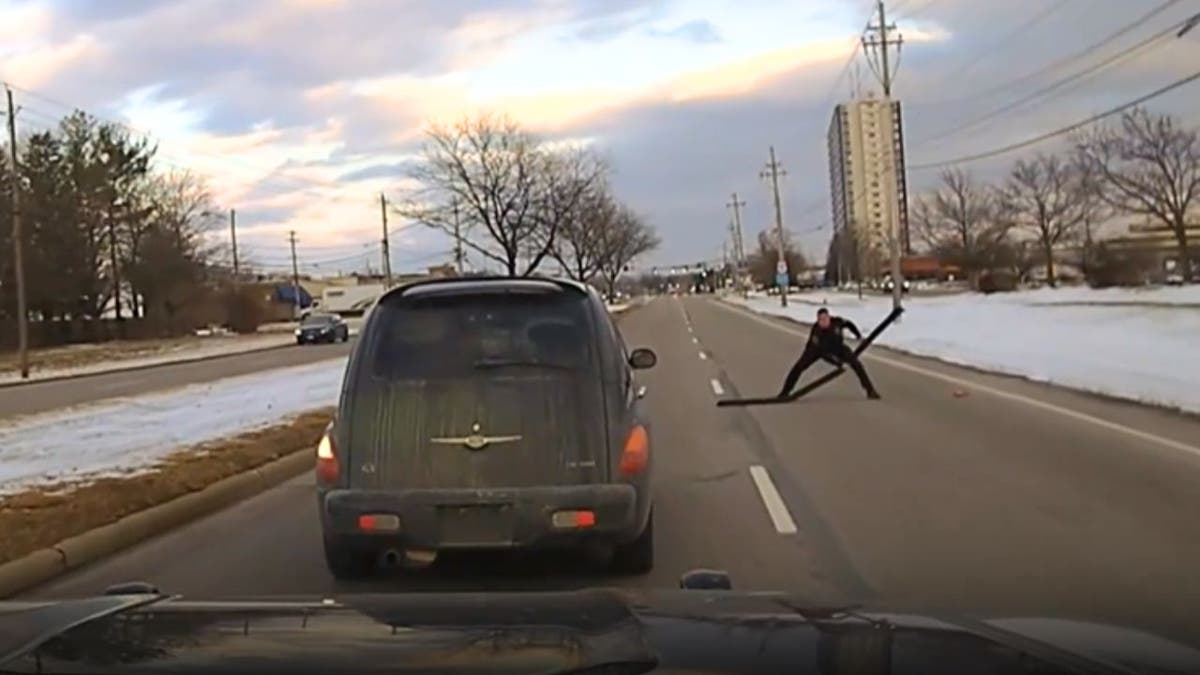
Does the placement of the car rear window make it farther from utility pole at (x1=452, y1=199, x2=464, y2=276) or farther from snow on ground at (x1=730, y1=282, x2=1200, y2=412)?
utility pole at (x1=452, y1=199, x2=464, y2=276)

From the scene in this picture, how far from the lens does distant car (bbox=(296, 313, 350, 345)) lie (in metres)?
64.1

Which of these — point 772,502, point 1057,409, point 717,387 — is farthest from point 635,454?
point 717,387

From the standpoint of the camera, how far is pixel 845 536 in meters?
9.65

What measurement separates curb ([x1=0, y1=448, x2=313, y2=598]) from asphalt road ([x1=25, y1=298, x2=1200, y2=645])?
0.55 feet

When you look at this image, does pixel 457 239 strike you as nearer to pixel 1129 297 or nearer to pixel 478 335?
pixel 1129 297

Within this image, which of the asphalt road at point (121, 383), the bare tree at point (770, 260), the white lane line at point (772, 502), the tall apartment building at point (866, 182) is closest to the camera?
the white lane line at point (772, 502)

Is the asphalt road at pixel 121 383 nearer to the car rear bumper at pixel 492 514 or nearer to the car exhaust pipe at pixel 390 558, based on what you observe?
the car exhaust pipe at pixel 390 558

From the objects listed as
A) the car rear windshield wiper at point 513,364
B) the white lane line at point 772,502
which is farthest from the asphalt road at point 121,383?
the car rear windshield wiper at point 513,364

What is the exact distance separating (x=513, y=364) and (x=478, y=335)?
28cm

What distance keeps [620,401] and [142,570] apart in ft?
11.4

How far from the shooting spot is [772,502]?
37.4 feet

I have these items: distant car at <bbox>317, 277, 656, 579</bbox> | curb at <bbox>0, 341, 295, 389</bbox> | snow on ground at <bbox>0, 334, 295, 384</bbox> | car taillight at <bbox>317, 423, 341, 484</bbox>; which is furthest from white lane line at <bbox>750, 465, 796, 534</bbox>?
snow on ground at <bbox>0, 334, 295, 384</bbox>

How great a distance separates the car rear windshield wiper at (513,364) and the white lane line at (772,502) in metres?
2.73

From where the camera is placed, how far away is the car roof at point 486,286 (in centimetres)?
836
